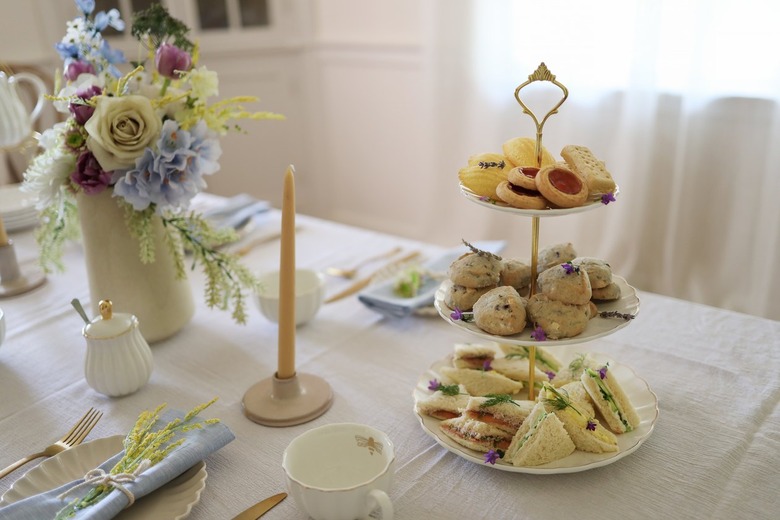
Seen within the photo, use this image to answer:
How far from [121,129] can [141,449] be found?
475 millimetres

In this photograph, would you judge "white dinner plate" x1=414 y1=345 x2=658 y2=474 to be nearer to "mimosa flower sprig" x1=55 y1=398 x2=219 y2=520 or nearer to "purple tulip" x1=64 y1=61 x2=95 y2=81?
"mimosa flower sprig" x1=55 y1=398 x2=219 y2=520

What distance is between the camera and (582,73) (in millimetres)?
2531

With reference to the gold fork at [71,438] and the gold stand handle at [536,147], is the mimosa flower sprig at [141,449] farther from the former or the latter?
the gold stand handle at [536,147]

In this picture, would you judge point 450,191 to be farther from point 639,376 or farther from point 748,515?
point 748,515

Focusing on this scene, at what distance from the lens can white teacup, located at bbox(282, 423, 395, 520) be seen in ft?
2.46

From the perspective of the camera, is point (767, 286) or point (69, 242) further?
point (767, 286)

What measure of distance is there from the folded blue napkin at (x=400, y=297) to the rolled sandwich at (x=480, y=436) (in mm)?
334

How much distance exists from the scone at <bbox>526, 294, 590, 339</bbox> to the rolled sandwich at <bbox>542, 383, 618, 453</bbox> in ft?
0.29

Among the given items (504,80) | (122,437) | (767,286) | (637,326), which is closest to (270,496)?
(122,437)

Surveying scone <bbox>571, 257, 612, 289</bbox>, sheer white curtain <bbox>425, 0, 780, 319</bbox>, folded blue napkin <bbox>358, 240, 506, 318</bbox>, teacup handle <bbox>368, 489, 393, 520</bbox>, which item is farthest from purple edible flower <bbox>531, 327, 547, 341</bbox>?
sheer white curtain <bbox>425, 0, 780, 319</bbox>

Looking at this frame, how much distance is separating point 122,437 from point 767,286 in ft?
6.85

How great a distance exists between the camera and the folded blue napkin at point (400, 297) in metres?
1.23

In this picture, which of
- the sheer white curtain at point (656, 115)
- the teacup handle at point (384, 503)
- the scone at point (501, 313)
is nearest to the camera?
the teacup handle at point (384, 503)

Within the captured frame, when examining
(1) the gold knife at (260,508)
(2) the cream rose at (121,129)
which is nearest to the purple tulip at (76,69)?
(2) the cream rose at (121,129)
